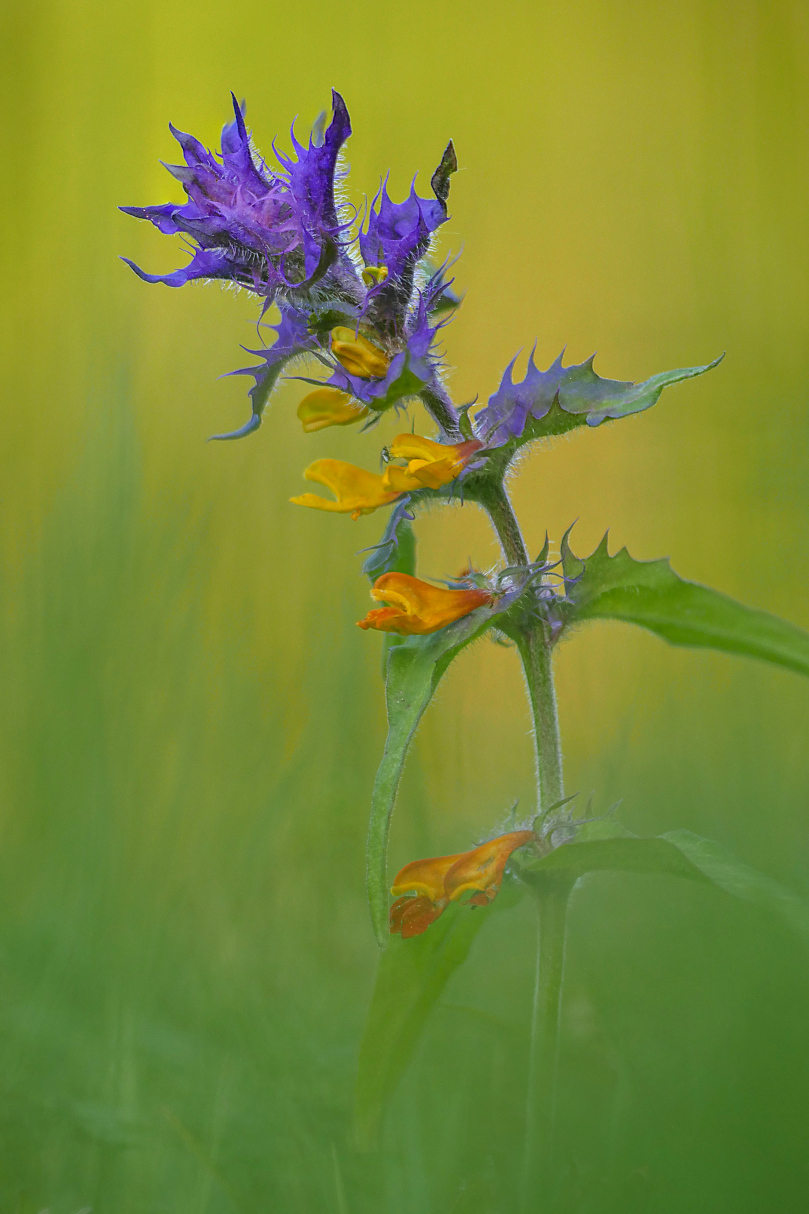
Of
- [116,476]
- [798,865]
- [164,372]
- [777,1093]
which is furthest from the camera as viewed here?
[164,372]

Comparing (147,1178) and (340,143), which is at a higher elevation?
(340,143)

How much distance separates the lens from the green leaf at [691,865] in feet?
1.17

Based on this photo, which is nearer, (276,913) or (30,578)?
(276,913)

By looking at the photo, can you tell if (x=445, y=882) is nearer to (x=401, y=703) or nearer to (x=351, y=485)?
(x=401, y=703)

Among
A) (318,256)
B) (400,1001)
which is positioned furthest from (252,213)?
(400,1001)

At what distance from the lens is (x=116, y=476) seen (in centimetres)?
83

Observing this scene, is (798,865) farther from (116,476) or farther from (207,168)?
(116,476)

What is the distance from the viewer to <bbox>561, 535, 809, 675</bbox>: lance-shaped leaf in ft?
1.13

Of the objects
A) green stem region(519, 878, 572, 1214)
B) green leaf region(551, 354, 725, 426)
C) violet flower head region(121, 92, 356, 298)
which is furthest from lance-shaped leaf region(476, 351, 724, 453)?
green stem region(519, 878, 572, 1214)

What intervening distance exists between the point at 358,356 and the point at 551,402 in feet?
0.30

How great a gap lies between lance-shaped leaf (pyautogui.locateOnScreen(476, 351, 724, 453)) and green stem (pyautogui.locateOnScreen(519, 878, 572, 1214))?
0.21 metres

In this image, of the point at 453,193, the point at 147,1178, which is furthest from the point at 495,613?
the point at 453,193

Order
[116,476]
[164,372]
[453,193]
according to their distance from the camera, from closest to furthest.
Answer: [116,476] < [164,372] < [453,193]

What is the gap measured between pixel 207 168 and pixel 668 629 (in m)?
0.30
